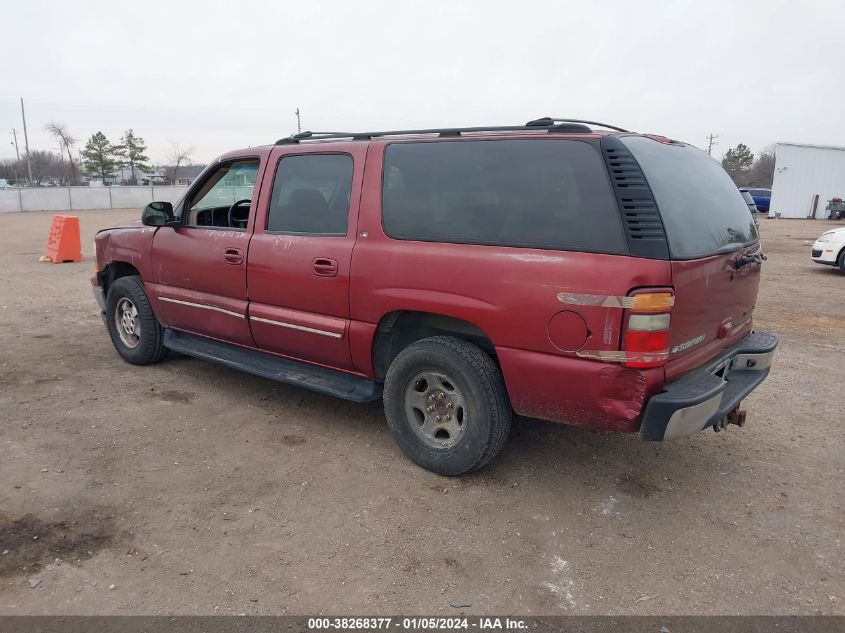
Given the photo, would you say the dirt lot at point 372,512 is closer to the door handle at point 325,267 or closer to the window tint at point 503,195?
the door handle at point 325,267

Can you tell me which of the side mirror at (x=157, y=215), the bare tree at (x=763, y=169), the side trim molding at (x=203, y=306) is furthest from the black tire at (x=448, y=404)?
the bare tree at (x=763, y=169)

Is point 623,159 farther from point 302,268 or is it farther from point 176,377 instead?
point 176,377

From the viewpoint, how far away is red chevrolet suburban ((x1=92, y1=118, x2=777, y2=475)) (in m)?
2.96

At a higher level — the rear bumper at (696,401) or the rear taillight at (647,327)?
the rear taillight at (647,327)

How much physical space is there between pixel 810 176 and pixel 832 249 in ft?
91.5

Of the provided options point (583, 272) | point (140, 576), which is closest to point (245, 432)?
point (140, 576)

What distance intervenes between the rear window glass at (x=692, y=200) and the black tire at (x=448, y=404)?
1164 mm

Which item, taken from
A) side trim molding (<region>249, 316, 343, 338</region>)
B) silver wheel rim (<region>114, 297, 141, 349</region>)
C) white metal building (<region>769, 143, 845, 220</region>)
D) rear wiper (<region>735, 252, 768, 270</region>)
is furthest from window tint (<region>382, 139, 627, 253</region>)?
white metal building (<region>769, 143, 845, 220</region>)

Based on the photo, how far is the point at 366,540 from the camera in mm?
3066

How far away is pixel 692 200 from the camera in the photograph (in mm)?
3307

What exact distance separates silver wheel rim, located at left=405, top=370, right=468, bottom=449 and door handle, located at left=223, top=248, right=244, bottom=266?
1.62 meters

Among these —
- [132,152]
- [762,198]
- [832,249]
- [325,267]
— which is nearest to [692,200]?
[325,267]

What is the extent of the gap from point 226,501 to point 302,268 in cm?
150

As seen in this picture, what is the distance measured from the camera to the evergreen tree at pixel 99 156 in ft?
234
